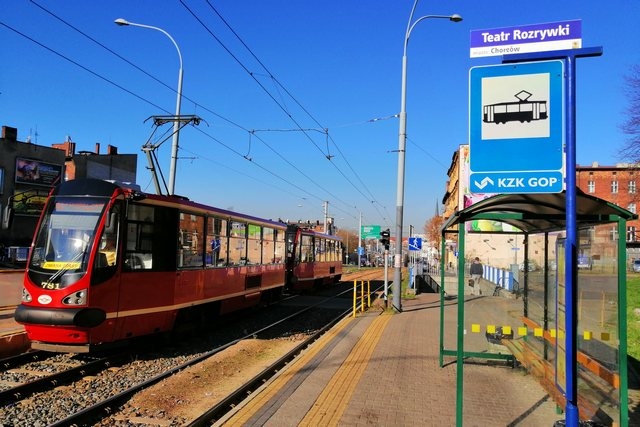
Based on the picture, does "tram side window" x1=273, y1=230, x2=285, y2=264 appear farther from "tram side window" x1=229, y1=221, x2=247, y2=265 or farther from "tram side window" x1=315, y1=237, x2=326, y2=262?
"tram side window" x1=315, y1=237, x2=326, y2=262

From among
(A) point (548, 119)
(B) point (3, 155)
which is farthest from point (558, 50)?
(B) point (3, 155)

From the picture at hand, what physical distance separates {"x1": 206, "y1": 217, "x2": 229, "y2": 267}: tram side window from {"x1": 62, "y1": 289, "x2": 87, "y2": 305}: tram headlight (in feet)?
12.9

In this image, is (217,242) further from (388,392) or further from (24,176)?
(24,176)

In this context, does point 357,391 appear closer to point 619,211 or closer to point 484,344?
point 619,211

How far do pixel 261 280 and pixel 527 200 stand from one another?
12.3 meters

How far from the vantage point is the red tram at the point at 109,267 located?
841 cm

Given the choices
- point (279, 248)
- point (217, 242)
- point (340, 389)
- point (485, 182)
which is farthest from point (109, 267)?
point (279, 248)

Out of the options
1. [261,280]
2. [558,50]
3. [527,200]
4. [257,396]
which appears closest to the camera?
[558,50]

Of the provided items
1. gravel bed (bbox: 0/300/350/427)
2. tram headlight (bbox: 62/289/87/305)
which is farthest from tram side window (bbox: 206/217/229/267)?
tram headlight (bbox: 62/289/87/305)

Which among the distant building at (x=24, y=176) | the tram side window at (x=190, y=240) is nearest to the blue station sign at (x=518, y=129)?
the tram side window at (x=190, y=240)

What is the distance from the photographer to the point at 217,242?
42.2ft

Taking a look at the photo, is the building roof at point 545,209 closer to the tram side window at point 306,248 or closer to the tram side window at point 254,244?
the tram side window at point 254,244

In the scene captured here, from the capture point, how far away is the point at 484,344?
10.7 meters

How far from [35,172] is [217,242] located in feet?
131
